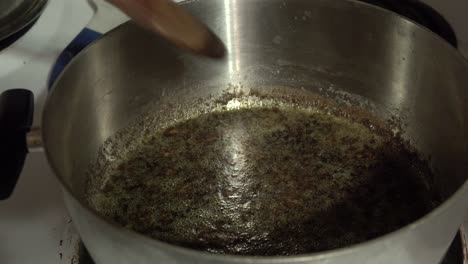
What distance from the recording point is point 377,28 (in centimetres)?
79

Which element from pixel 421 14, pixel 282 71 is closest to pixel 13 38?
pixel 282 71

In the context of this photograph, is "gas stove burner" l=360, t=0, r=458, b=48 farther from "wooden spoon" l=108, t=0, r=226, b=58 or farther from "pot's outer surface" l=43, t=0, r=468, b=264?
"wooden spoon" l=108, t=0, r=226, b=58

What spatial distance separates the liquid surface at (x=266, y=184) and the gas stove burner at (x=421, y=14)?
0.51 ft

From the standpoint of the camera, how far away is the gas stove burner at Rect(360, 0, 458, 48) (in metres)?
0.80

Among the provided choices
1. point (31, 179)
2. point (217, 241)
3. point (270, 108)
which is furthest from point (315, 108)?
point (31, 179)

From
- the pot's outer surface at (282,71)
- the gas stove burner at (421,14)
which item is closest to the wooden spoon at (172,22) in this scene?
the pot's outer surface at (282,71)

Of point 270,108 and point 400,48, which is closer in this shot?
point 400,48

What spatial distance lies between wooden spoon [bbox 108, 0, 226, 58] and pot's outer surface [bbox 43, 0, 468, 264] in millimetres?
57

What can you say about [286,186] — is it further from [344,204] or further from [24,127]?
[24,127]

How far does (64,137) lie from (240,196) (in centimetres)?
22

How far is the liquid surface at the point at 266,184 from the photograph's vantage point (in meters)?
0.70

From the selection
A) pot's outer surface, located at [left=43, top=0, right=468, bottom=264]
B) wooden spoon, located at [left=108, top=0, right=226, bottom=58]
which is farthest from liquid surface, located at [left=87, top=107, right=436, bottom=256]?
wooden spoon, located at [left=108, top=0, right=226, bottom=58]

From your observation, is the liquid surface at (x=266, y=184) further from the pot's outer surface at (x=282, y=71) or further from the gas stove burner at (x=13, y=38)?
the gas stove burner at (x=13, y=38)

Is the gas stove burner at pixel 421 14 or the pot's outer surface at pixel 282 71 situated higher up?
the gas stove burner at pixel 421 14
